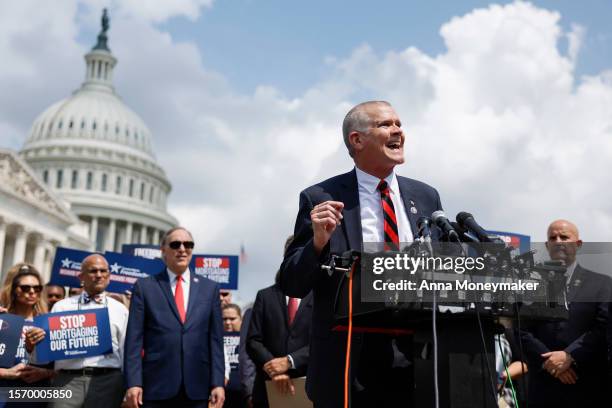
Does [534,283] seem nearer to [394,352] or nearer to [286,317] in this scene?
[394,352]

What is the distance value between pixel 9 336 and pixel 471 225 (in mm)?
5716

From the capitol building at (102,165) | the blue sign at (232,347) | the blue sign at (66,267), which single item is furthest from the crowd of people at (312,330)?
the capitol building at (102,165)

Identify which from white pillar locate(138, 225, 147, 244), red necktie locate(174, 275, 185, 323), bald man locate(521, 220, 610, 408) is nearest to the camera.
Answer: bald man locate(521, 220, 610, 408)

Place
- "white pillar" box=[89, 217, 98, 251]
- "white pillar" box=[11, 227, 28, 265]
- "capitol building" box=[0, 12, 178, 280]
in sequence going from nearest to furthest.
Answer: "white pillar" box=[11, 227, 28, 265]
"white pillar" box=[89, 217, 98, 251]
"capitol building" box=[0, 12, 178, 280]

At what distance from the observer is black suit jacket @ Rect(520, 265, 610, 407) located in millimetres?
6168

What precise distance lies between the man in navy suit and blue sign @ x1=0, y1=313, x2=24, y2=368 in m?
1.34

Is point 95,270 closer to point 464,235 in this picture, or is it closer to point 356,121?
point 356,121

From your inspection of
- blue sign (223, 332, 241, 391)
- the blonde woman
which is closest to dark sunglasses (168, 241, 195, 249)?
the blonde woman

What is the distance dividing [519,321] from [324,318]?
101cm

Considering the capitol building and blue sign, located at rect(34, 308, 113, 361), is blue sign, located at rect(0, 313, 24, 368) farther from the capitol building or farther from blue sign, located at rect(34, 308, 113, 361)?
the capitol building

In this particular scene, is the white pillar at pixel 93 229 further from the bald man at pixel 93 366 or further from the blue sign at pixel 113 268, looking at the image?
the bald man at pixel 93 366

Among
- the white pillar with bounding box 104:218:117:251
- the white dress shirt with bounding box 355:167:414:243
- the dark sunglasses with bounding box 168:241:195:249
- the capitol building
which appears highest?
the capitol building

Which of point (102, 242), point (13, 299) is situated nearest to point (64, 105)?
point (102, 242)

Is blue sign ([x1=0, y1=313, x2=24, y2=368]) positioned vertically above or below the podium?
above
